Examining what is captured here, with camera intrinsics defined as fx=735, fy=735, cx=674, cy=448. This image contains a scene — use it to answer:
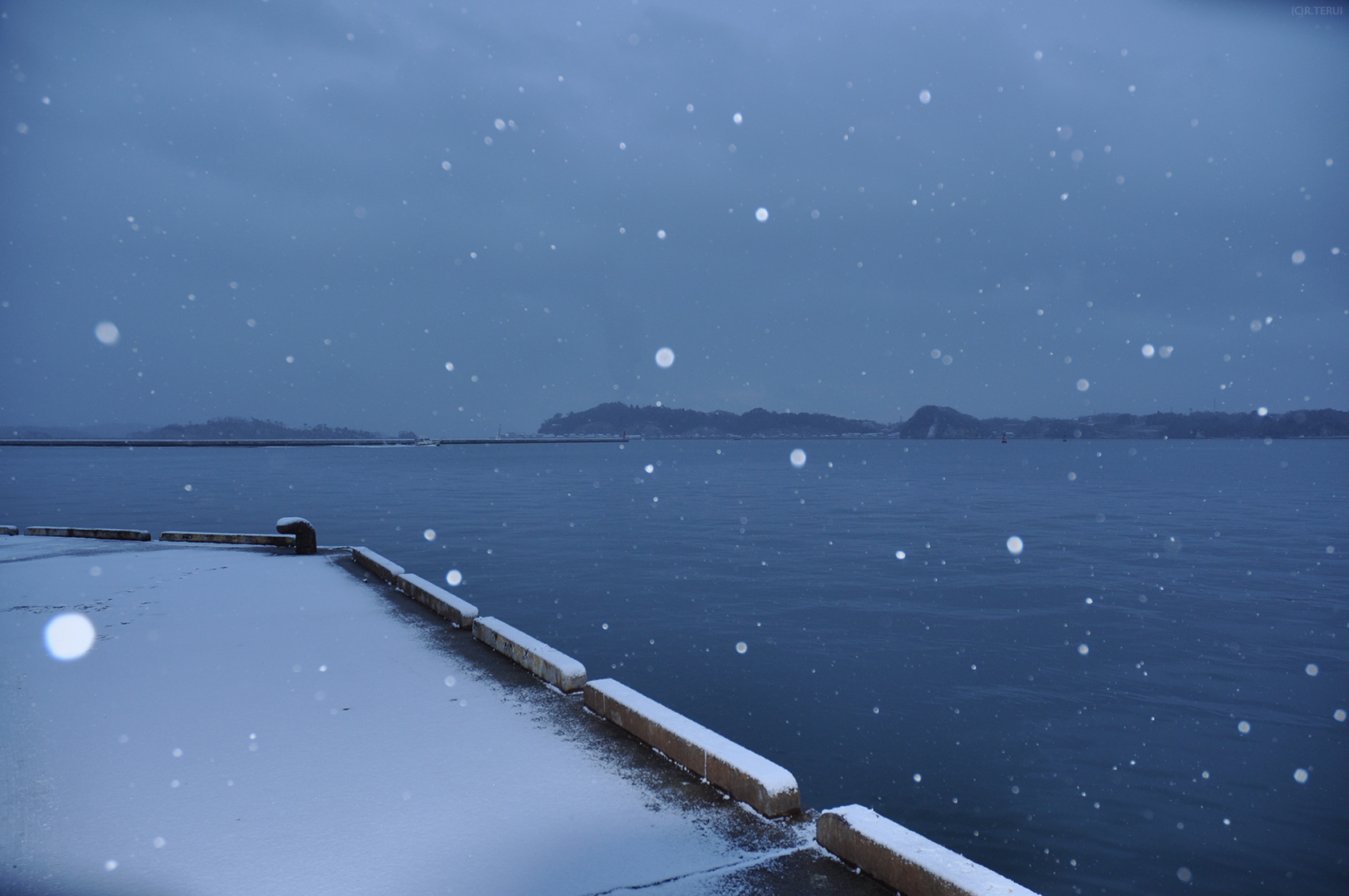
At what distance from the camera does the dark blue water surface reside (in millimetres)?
9797

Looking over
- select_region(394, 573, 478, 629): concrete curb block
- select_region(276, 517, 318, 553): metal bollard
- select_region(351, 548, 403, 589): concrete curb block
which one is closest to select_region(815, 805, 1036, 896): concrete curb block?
select_region(394, 573, 478, 629): concrete curb block

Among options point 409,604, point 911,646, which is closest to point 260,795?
point 409,604

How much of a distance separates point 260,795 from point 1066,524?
44589 millimetres

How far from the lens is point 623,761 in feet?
19.5

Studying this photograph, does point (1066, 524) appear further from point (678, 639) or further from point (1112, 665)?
point (678, 639)

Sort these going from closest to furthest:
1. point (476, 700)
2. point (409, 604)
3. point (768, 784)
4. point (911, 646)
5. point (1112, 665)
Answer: point (768, 784) → point (476, 700) → point (409, 604) → point (1112, 665) → point (911, 646)

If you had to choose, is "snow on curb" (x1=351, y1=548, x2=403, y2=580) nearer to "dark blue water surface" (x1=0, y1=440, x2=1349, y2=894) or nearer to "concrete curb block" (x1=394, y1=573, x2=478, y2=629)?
"concrete curb block" (x1=394, y1=573, x2=478, y2=629)

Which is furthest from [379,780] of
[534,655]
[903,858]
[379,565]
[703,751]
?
[379,565]

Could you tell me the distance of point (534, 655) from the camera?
8.30 m

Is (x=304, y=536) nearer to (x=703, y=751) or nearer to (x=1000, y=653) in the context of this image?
(x=703, y=751)

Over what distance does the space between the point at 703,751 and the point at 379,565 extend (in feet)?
36.0

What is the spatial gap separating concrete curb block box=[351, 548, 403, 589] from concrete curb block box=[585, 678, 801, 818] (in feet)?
25.9

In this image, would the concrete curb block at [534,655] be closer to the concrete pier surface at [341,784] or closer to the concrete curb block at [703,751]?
the concrete pier surface at [341,784]

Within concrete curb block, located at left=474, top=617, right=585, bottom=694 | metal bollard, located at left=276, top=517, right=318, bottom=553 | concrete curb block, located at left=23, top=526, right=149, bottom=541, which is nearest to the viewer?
concrete curb block, located at left=474, top=617, right=585, bottom=694
